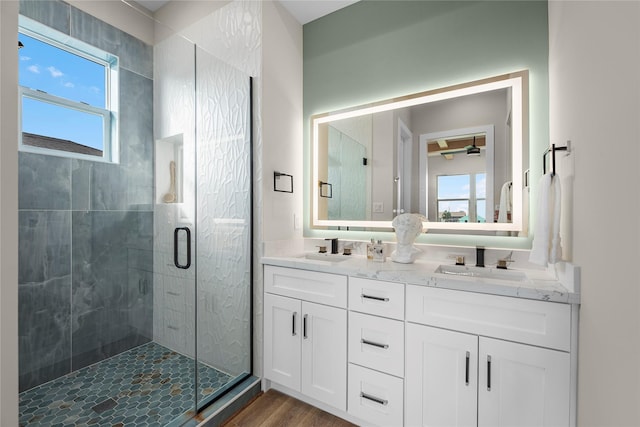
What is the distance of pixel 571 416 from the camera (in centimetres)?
112

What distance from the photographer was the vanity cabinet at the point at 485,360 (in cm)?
115

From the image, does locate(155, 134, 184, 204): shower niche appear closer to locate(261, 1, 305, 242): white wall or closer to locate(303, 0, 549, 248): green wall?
locate(261, 1, 305, 242): white wall

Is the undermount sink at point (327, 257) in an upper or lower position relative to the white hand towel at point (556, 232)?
lower

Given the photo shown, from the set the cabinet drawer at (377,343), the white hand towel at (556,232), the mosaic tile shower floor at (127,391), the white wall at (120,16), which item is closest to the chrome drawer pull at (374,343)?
the cabinet drawer at (377,343)

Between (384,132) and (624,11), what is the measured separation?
1.48 meters

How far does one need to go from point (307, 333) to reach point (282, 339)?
0.72ft

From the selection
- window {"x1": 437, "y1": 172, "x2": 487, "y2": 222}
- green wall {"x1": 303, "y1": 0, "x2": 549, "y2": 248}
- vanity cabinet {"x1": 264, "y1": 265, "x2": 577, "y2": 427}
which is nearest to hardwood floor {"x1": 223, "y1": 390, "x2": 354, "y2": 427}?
vanity cabinet {"x1": 264, "y1": 265, "x2": 577, "y2": 427}

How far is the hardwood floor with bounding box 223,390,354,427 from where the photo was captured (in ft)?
5.39

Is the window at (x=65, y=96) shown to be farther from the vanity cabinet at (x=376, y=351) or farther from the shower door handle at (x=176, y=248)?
the vanity cabinet at (x=376, y=351)

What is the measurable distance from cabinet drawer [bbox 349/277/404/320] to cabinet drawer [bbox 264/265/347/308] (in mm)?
63

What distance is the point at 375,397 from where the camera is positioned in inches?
60.1

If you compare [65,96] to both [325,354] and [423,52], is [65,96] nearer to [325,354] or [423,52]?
[325,354]

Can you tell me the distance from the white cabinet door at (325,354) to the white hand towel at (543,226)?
100 cm

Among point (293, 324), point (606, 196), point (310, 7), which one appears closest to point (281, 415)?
point (293, 324)
